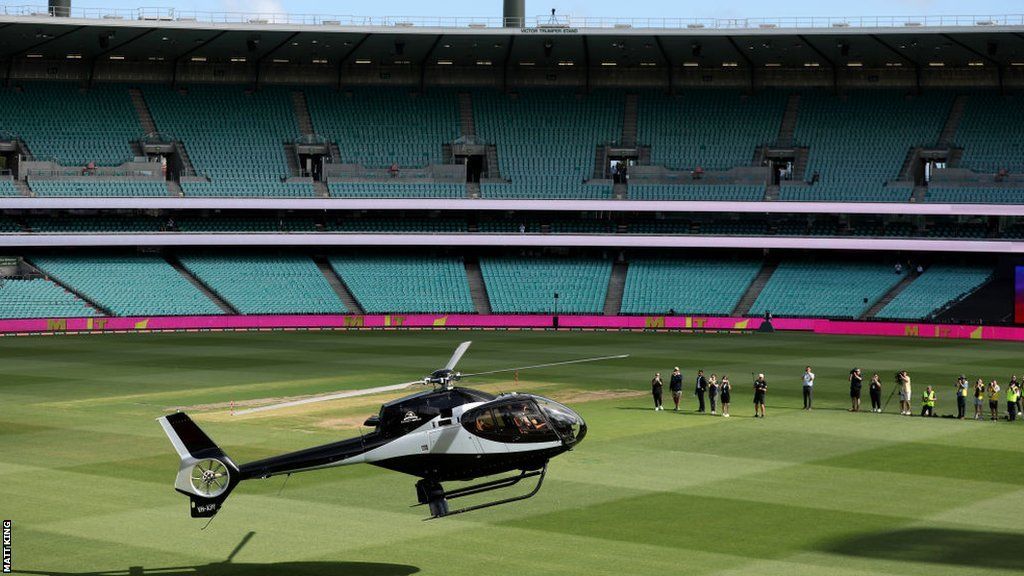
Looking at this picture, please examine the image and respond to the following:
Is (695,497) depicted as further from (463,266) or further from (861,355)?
(463,266)

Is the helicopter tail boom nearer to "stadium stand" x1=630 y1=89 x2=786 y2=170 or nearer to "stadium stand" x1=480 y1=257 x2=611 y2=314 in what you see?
"stadium stand" x1=480 y1=257 x2=611 y2=314

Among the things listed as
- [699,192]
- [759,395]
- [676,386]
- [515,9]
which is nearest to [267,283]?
[515,9]

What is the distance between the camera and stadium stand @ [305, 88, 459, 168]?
8962cm

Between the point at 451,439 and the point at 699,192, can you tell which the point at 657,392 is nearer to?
the point at 451,439

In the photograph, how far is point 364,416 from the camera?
3862 cm

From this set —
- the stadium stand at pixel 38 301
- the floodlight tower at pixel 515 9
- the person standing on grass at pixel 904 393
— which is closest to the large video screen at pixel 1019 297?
the floodlight tower at pixel 515 9

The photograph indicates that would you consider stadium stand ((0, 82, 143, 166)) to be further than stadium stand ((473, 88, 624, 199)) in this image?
No

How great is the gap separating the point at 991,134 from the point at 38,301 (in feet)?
206

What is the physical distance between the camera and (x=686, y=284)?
3332 inches

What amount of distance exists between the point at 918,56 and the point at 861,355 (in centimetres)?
3096

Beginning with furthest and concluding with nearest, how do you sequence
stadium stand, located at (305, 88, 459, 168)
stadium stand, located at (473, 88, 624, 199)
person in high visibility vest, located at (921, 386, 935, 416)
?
stadium stand, located at (305, 88, 459, 168) → stadium stand, located at (473, 88, 624, 199) → person in high visibility vest, located at (921, 386, 935, 416)

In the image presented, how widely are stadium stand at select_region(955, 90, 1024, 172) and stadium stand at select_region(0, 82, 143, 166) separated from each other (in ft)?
186

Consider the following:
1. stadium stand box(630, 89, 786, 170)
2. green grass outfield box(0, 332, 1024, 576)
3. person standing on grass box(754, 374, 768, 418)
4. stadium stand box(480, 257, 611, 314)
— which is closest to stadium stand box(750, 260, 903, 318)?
stadium stand box(630, 89, 786, 170)

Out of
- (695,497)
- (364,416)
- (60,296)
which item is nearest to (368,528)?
(695,497)
